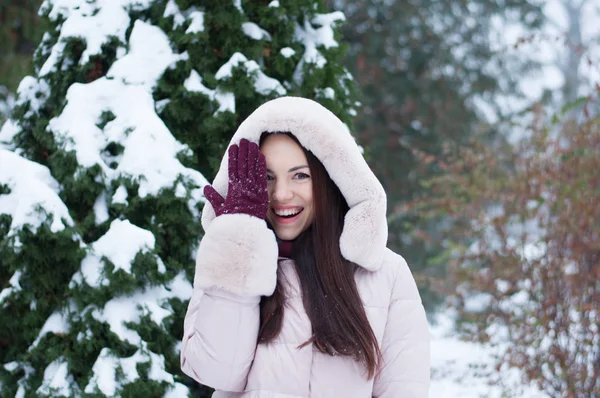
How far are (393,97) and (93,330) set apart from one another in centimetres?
694

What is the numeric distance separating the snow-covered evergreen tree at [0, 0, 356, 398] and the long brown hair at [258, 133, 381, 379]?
65 cm

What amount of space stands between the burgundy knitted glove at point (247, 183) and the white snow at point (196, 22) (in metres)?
0.97

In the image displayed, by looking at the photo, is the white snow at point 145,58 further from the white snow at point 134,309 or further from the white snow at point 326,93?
the white snow at point 134,309

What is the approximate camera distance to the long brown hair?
1.91 metres

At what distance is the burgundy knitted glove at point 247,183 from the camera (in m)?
1.87

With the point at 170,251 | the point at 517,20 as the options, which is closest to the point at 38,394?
the point at 170,251

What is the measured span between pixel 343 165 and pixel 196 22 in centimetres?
107

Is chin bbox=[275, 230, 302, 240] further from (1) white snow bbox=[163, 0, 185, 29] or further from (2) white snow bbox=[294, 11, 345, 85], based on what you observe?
(1) white snow bbox=[163, 0, 185, 29]

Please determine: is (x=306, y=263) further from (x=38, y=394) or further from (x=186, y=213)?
(x=38, y=394)

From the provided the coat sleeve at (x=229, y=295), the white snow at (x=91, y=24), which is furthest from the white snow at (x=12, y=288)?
the coat sleeve at (x=229, y=295)

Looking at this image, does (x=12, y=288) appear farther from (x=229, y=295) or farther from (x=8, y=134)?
(x=229, y=295)

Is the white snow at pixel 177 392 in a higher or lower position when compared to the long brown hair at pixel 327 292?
lower

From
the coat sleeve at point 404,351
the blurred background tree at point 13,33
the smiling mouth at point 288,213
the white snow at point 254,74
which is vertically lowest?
the coat sleeve at point 404,351

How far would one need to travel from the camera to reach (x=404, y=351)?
1979 mm
